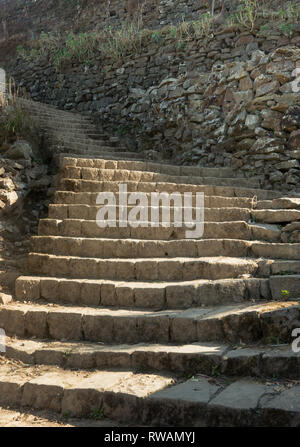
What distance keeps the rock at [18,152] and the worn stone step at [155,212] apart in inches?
46.8

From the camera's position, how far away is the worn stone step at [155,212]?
5.11 meters

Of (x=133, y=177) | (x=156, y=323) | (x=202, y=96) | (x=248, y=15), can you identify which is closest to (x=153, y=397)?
(x=156, y=323)

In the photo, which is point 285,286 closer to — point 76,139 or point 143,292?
point 143,292

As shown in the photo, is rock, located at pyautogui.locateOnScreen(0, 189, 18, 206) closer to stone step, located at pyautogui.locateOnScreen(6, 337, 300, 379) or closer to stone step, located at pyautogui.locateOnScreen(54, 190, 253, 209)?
stone step, located at pyautogui.locateOnScreen(54, 190, 253, 209)

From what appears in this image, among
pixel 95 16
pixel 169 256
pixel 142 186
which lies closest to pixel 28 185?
pixel 142 186

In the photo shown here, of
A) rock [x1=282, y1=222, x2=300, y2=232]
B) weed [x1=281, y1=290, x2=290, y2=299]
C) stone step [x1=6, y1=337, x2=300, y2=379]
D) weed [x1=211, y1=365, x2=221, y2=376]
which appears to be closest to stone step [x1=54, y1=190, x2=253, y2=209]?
rock [x1=282, y1=222, x2=300, y2=232]

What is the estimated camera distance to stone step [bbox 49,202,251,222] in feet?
16.8

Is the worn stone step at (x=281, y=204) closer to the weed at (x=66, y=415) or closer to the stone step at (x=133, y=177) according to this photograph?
the stone step at (x=133, y=177)

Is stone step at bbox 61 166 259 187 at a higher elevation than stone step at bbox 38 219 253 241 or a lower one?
higher

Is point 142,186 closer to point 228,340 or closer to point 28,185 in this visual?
point 28,185

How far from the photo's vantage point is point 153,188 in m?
5.94

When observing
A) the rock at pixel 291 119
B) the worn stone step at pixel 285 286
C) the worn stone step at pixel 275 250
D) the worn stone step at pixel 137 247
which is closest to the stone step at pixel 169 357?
the worn stone step at pixel 285 286

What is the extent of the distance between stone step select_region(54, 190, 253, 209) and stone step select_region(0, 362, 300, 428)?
8.44ft

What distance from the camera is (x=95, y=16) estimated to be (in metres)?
11.6
